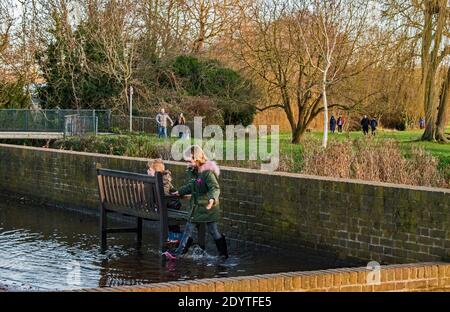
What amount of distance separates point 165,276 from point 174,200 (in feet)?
5.83

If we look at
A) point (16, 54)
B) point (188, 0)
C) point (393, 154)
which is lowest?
point (393, 154)

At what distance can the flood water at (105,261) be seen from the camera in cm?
1105

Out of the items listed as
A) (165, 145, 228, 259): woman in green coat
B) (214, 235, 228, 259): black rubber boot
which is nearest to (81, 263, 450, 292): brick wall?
(165, 145, 228, 259): woman in green coat

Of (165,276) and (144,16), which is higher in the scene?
(144,16)

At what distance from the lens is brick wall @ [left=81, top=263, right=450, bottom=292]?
324 inches

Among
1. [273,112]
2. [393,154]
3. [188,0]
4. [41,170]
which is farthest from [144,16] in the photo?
[393,154]

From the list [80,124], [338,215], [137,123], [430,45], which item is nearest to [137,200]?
[338,215]

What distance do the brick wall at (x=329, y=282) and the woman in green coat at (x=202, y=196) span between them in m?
3.06

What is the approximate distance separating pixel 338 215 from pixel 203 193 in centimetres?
176

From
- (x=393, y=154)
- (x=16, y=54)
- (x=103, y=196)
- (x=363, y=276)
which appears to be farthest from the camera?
(x=16, y=54)

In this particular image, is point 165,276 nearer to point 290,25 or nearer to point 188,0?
point 290,25

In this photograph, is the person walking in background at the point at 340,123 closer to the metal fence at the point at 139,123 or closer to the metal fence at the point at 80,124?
the metal fence at the point at 139,123

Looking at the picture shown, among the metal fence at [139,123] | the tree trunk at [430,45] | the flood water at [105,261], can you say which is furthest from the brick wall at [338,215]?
the metal fence at [139,123]

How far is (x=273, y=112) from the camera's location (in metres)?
46.8
